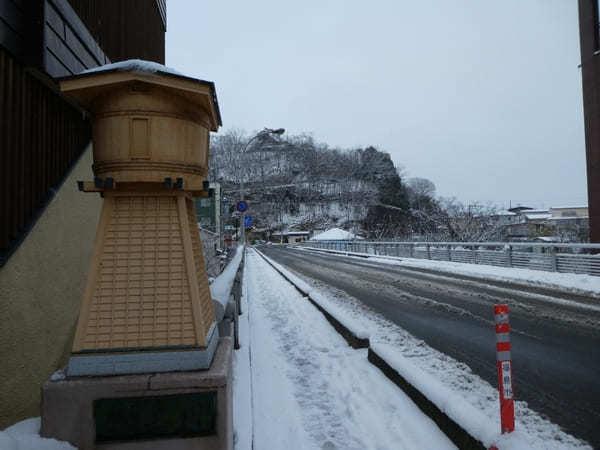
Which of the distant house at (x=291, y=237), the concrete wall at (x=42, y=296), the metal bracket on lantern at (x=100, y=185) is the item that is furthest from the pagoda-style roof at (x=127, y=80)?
the distant house at (x=291, y=237)

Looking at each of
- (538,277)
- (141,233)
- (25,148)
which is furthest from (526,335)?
(538,277)

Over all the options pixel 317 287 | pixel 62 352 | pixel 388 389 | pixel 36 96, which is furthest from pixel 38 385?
pixel 317 287

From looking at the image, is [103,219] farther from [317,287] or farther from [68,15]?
[317,287]

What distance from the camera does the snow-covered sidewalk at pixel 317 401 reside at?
123 inches

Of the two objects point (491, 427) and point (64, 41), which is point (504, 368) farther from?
point (64, 41)

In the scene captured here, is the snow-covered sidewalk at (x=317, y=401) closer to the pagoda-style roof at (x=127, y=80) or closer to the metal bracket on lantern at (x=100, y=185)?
the metal bracket on lantern at (x=100, y=185)

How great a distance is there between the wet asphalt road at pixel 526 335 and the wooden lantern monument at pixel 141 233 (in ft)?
10.9

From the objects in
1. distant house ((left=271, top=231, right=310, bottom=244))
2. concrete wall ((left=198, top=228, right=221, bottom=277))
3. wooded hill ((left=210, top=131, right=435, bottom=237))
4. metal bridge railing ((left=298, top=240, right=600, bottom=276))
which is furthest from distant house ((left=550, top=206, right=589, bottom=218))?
concrete wall ((left=198, top=228, right=221, bottom=277))

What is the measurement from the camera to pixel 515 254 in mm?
16141

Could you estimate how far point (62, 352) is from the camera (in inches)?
161

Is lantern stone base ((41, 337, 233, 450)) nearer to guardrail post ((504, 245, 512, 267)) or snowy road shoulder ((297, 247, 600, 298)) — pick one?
snowy road shoulder ((297, 247, 600, 298))

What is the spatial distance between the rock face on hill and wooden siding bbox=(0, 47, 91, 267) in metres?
109

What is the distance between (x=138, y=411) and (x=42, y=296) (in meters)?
2.16

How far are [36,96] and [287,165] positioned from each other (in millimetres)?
137490
